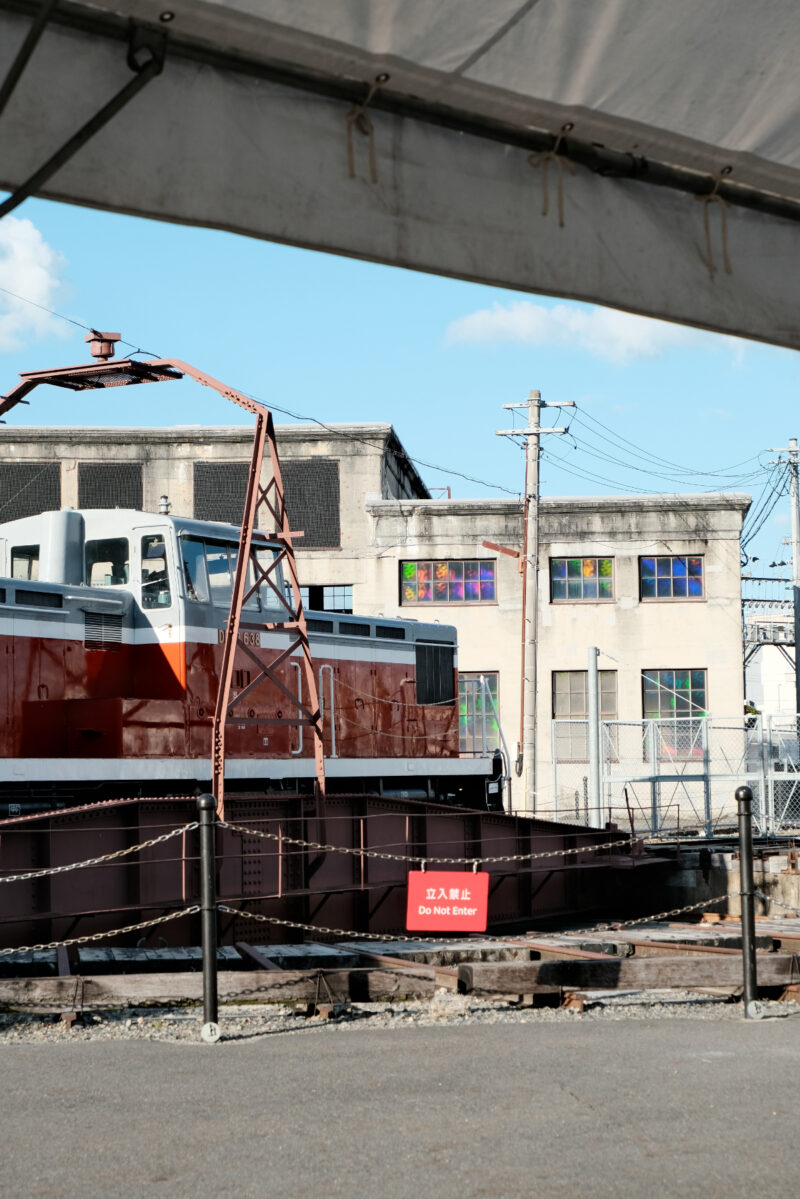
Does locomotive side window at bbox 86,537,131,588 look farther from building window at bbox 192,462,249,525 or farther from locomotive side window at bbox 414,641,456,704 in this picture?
building window at bbox 192,462,249,525

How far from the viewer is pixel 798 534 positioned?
43.2 metres

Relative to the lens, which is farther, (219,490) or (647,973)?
(219,490)

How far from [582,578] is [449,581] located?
11.8ft

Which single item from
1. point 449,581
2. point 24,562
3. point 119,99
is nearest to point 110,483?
point 449,581

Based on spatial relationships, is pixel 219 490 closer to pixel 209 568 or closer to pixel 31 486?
pixel 31 486

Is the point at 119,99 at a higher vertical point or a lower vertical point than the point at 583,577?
lower

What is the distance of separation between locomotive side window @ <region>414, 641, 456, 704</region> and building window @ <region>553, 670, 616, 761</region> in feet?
51.7

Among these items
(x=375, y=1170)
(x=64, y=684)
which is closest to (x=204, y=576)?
(x=64, y=684)

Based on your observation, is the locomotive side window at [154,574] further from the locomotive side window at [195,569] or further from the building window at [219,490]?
the building window at [219,490]

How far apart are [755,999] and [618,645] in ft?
85.4

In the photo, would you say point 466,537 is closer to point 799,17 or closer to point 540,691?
point 540,691

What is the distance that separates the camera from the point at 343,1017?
7.85 meters

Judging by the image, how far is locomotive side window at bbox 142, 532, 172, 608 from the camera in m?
13.1

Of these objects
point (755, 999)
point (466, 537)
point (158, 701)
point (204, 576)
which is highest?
point (466, 537)
